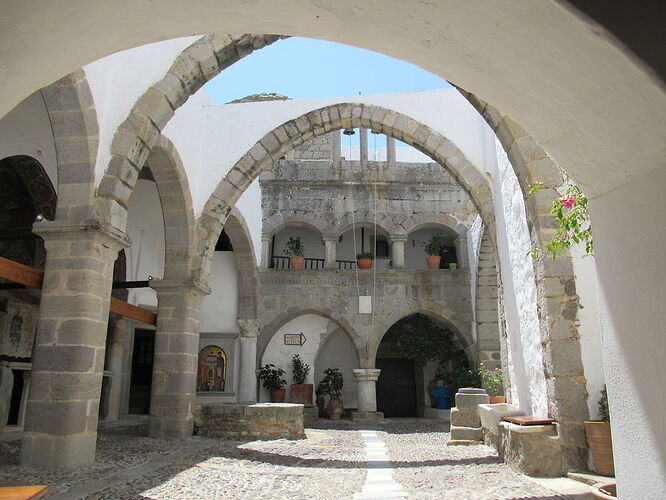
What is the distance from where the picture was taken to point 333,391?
12.1m

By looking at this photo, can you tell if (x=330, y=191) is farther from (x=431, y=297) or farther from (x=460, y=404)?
(x=460, y=404)

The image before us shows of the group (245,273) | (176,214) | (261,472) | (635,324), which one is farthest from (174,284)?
(635,324)

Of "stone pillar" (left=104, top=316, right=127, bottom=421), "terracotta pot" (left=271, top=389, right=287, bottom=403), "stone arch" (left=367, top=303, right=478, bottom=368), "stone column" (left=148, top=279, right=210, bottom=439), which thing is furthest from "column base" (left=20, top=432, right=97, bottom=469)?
"stone arch" (left=367, top=303, right=478, bottom=368)

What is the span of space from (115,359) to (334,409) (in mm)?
4600

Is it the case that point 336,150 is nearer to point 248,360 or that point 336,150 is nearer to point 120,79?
point 248,360

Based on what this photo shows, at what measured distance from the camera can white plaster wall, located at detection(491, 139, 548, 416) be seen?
4.75 meters

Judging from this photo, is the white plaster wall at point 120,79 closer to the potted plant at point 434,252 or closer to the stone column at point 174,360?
the stone column at point 174,360

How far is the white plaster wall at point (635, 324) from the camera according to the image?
1.28 meters

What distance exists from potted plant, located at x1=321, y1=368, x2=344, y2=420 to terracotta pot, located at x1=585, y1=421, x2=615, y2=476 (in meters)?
8.27

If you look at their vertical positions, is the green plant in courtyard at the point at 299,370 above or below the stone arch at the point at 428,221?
below

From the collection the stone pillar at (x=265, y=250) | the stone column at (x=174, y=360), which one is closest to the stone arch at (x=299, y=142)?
the stone column at (x=174, y=360)

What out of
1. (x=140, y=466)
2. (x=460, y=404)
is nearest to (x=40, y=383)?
(x=140, y=466)

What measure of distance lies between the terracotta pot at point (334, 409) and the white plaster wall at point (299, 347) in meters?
0.76

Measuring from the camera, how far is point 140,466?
4.79 m
